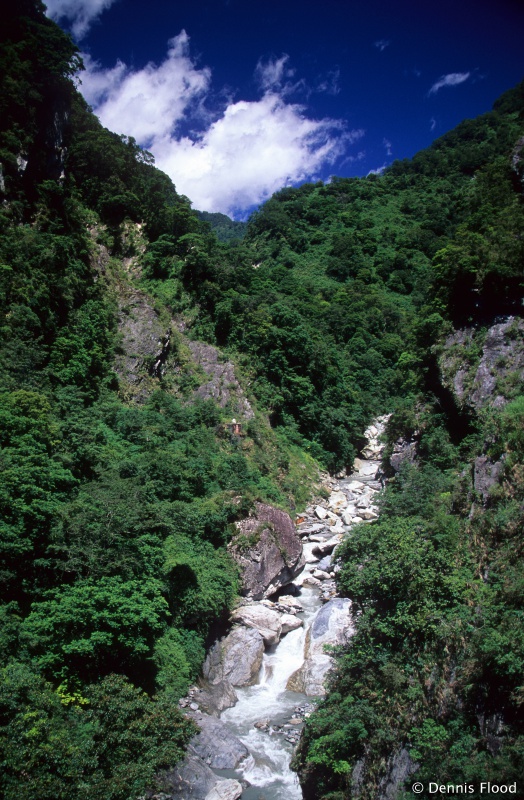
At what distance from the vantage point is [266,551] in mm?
20516

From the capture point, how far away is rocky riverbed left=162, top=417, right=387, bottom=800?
1255cm

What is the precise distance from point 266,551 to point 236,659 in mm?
4944

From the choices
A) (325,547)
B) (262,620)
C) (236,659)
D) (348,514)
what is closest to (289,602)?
(262,620)

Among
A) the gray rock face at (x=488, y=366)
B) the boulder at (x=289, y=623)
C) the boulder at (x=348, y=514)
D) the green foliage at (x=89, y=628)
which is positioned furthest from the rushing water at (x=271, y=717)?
the gray rock face at (x=488, y=366)

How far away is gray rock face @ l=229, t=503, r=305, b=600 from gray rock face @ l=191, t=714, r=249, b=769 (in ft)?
20.4

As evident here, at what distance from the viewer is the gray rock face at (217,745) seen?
12.8 metres

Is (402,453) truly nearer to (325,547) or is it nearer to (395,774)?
(325,547)

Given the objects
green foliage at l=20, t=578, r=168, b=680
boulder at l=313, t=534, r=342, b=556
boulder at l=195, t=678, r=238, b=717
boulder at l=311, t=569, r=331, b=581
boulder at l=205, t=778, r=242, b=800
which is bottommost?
boulder at l=205, t=778, r=242, b=800

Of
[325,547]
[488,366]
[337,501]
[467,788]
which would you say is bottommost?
[467,788]

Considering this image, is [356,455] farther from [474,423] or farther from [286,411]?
[474,423]

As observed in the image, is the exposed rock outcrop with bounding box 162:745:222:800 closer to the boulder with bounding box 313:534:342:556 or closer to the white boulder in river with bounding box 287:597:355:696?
the white boulder in river with bounding box 287:597:355:696

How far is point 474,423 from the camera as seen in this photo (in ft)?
71.8

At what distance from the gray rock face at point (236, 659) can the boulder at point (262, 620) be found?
1.23 ft

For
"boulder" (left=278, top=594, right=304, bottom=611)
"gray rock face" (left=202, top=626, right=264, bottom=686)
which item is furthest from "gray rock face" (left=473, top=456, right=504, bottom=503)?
"gray rock face" (left=202, top=626, right=264, bottom=686)
